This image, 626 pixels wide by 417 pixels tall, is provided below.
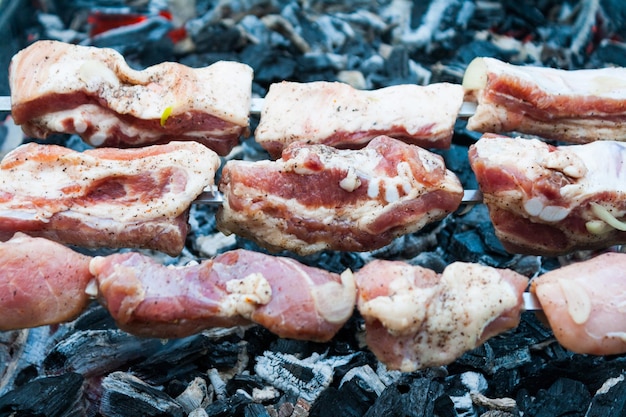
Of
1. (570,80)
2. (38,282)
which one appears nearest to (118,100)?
(38,282)

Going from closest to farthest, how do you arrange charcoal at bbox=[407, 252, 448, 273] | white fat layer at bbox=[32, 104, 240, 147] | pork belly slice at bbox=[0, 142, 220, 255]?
pork belly slice at bbox=[0, 142, 220, 255] → white fat layer at bbox=[32, 104, 240, 147] → charcoal at bbox=[407, 252, 448, 273]

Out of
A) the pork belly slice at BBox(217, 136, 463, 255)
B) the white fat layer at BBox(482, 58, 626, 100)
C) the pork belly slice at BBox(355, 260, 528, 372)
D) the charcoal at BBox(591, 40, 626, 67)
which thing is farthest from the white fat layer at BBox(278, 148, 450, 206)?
the charcoal at BBox(591, 40, 626, 67)

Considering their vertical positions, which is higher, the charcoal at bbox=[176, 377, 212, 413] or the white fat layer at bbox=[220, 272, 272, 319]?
the white fat layer at bbox=[220, 272, 272, 319]

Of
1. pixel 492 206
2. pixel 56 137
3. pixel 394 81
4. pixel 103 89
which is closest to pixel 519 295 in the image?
pixel 492 206

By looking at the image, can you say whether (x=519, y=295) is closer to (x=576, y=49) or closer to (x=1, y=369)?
(x=1, y=369)

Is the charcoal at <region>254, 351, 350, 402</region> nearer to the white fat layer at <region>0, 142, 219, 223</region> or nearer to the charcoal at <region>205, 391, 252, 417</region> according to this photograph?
the charcoal at <region>205, 391, 252, 417</region>

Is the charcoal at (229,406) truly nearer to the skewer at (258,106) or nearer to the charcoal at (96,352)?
the charcoal at (96,352)

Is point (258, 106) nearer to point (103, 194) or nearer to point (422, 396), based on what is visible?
point (103, 194)
